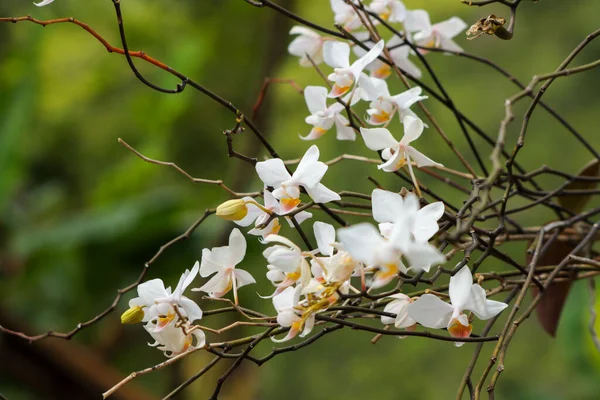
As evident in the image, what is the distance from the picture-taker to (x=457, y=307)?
30 cm

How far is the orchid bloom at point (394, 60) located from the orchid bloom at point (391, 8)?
2 cm

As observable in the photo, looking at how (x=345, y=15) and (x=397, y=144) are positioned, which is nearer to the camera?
(x=397, y=144)

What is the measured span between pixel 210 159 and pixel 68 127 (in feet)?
1.26

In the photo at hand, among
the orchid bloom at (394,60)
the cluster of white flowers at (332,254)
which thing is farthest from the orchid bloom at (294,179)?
the orchid bloom at (394,60)

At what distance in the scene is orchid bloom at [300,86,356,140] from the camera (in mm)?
395

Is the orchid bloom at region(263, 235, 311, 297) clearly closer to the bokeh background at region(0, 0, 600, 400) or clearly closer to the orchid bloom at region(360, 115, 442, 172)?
the orchid bloom at region(360, 115, 442, 172)

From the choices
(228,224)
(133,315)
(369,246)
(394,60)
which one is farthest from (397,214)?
(228,224)

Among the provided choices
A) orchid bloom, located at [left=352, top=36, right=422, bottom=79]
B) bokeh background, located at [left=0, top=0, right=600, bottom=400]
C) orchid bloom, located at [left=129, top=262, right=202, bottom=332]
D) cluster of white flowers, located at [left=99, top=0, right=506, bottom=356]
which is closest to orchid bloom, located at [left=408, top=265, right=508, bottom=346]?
cluster of white flowers, located at [left=99, top=0, right=506, bottom=356]

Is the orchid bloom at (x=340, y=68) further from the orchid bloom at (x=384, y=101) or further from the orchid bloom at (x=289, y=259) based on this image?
the orchid bloom at (x=289, y=259)

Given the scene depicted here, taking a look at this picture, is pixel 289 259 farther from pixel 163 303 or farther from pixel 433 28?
pixel 433 28

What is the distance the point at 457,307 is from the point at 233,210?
0.37 ft

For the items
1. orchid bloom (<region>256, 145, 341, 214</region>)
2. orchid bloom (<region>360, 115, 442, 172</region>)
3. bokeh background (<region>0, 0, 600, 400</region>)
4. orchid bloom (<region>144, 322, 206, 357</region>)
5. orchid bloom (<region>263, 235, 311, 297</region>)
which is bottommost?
bokeh background (<region>0, 0, 600, 400</region>)

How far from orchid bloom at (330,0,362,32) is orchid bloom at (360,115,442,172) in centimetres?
17

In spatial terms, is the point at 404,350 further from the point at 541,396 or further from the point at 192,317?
the point at 192,317
